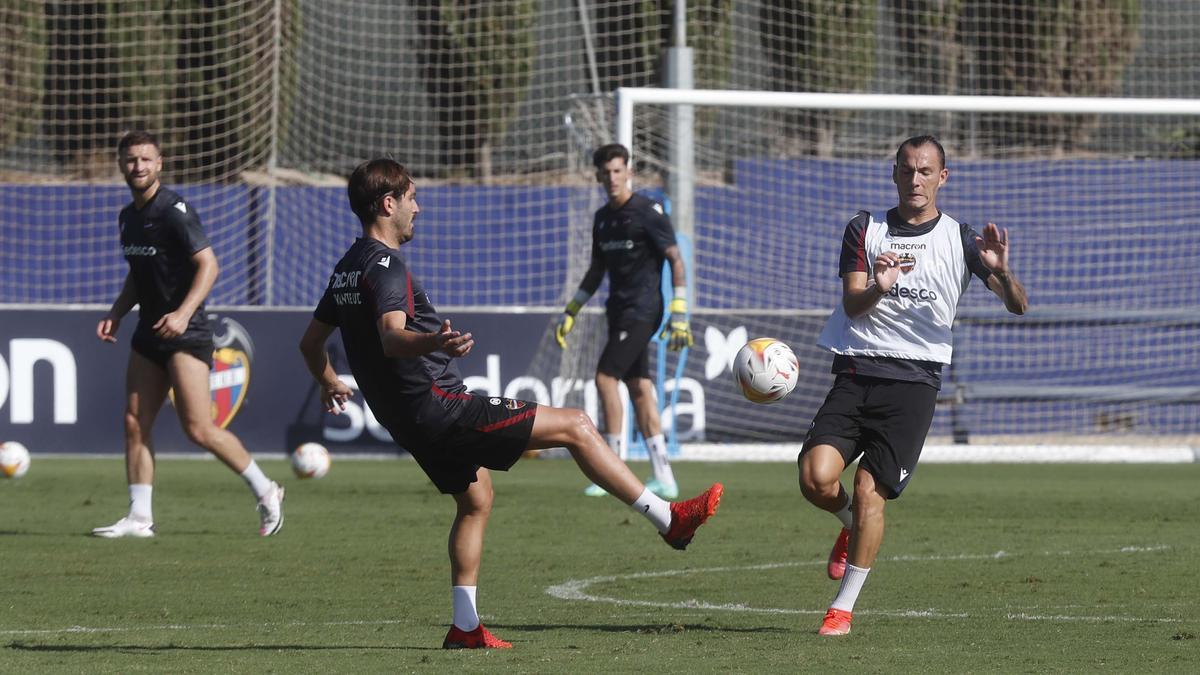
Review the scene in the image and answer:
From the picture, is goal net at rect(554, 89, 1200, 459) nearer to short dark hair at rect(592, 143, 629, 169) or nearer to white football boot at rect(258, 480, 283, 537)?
short dark hair at rect(592, 143, 629, 169)

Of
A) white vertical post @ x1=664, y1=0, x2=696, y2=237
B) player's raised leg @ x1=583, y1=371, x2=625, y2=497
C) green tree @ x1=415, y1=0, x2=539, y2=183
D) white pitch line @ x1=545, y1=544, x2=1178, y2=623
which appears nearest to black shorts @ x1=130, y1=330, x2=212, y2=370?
white pitch line @ x1=545, y1=544, x2=1178, y2=623

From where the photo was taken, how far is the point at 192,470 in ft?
52.0

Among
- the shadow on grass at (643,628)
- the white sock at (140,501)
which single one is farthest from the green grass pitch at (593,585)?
the white sock at (140,501)

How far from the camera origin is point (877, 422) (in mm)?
7000

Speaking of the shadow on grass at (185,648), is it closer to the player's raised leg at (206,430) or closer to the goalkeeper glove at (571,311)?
the player's raised leg at (206,430)

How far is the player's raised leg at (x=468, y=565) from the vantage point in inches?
253

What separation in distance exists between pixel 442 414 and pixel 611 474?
67 cm

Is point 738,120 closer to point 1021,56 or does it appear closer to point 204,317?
point 1021,56

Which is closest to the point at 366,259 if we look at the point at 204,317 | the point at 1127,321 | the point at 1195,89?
the point at 204,317

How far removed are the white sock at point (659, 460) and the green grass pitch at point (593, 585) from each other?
0.46 metres

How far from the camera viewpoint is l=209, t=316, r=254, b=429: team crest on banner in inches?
658

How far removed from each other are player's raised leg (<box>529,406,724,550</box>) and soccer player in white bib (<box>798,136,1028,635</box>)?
62cm

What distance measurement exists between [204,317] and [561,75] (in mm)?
12636

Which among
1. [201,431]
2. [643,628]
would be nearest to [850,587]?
[643,628]
